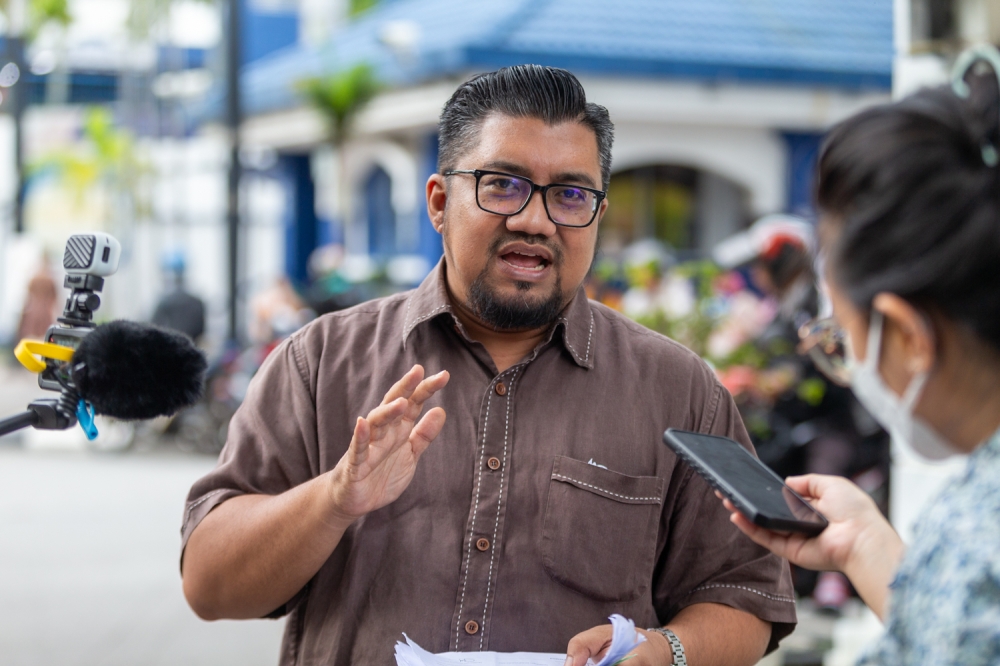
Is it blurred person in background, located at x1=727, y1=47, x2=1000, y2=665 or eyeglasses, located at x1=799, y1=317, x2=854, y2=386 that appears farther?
eyeglasses, located at x1=799, y1=317, x2=854, y2=386

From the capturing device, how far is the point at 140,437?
40.7ft

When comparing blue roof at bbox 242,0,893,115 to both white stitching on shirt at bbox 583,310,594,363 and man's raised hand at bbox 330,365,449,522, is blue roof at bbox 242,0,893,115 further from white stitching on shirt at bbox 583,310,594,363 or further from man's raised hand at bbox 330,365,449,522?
man's raised hand at bbox 330,365,449,522

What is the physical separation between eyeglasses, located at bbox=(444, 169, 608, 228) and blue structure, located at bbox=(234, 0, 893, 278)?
33.6 ft

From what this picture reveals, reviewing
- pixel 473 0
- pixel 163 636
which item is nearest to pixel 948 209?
pixel 163 636

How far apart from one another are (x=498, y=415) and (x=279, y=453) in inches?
17.8

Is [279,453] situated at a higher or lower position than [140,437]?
higher

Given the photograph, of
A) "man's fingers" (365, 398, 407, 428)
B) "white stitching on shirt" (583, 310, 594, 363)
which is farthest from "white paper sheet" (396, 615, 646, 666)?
"white stitching on shirt" (583, 310, 594, 363)

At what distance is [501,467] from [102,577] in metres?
5.41

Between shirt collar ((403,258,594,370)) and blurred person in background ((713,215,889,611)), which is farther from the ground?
shirt collar ((403,258,594,370))

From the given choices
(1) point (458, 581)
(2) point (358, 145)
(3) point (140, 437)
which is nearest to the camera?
(1) point (458, 581)

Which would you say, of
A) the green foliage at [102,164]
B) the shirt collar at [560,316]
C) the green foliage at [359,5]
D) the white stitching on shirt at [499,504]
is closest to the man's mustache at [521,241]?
the shirt collar at [560,316]

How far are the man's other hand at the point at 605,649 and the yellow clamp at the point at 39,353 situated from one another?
3.34 feet

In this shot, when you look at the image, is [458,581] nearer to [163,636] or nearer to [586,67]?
[163,636]

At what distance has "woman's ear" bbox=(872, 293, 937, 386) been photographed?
4.48 feet
